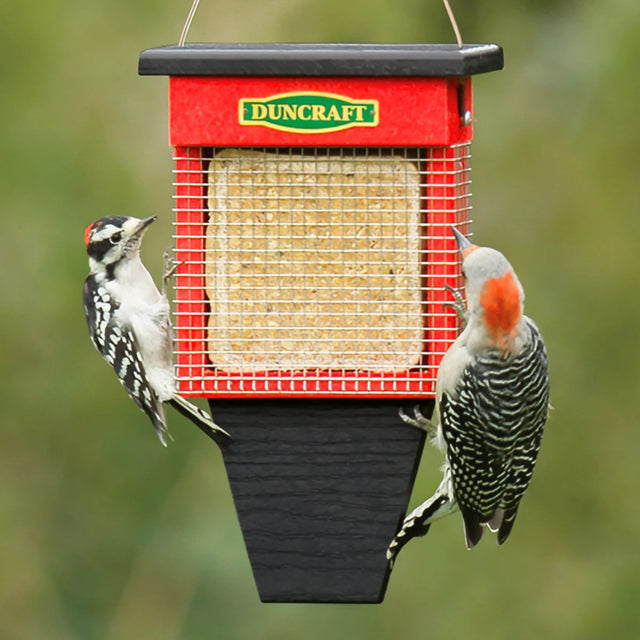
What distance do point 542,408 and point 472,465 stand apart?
244mm

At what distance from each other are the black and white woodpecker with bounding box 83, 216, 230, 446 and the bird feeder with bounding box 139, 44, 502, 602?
0.45 metres

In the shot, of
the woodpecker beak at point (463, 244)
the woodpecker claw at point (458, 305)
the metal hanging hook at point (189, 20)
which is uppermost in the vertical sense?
the metal hanging hook at point (189, 20)

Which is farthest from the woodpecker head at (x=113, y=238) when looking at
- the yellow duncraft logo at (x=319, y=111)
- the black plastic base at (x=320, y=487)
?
the yellow duncraft logo at (x=319, y=111)

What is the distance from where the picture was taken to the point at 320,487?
441 centimetres

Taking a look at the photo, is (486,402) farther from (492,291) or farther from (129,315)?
(129,315)

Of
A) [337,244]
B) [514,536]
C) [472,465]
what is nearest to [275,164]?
[337,244]

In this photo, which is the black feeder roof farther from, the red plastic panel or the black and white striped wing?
the black and white striped wing

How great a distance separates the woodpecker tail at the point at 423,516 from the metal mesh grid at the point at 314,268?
355mm

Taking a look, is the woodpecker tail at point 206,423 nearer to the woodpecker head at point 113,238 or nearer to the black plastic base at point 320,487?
the black plastic base at point 320,487

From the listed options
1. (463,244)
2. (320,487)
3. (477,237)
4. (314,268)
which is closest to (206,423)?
(320,487)

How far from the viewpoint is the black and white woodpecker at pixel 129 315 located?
16.0 feet

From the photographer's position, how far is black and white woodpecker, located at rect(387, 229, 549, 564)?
416 cm

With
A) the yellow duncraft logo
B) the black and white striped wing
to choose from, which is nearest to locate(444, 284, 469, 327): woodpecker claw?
the black and white striped wing

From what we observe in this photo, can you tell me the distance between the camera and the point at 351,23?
275 inches
